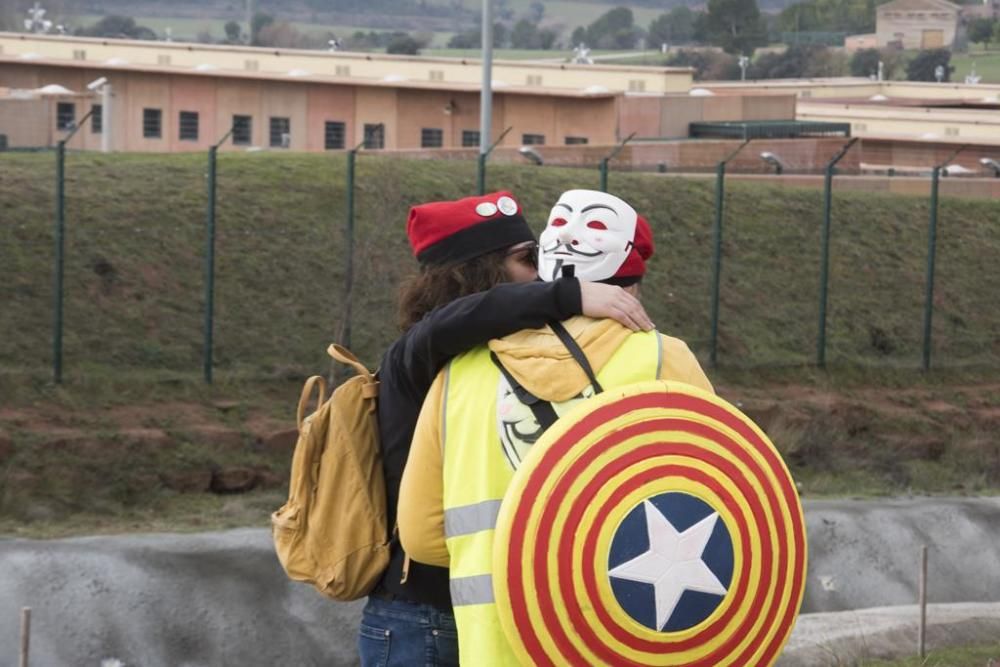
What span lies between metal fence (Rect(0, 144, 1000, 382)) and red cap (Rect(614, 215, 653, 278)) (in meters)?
12.5

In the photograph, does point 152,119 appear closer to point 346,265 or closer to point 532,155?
point 532,155

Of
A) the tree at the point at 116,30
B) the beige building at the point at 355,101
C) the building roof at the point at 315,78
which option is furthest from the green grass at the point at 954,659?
the tree at the point at 116,30

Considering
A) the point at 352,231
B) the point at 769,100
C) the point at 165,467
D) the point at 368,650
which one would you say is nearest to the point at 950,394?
the point at 352,231

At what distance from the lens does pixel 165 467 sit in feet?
48.0

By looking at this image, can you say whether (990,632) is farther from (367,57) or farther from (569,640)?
(367,57)

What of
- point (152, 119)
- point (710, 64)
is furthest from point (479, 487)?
point (710, 64)

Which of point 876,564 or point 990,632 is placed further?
point 876,564

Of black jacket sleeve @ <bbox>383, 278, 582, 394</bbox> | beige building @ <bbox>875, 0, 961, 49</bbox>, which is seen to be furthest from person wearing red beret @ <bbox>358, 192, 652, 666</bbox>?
beige building @ <bbox>875, 0, 961, 49</bbox>

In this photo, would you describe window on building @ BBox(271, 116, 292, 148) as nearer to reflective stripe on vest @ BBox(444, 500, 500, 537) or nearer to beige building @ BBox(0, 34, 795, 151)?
beige building @ BBox(0, 34, 795, 151)

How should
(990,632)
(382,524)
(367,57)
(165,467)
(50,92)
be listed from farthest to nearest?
(367,57)
(50,92)
(165,467)
(990,632)
(382,524)

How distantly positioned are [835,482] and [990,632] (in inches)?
266

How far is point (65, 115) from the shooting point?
43.3 m

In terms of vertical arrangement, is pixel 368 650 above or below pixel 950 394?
above

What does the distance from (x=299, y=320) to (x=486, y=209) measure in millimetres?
13932
